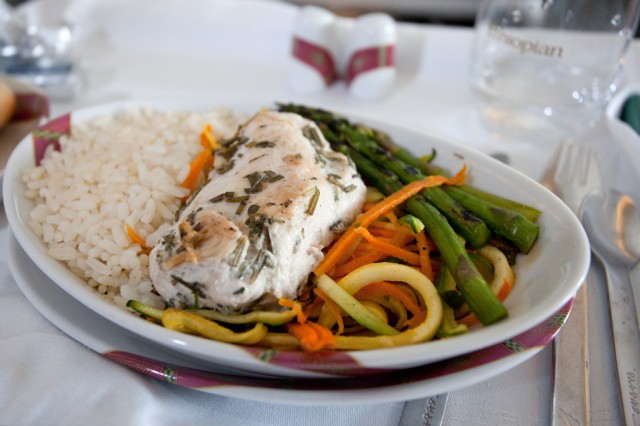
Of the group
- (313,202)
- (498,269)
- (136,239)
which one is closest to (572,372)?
(498,269)

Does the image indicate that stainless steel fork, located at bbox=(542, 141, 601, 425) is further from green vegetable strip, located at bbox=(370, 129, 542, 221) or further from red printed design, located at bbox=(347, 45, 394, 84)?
red printed design, located at bbox=(347, 45, 394, 84)

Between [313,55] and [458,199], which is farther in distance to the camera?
[313,55]

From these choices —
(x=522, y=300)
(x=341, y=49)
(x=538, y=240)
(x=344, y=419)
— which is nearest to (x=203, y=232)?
(x=344, y=419)

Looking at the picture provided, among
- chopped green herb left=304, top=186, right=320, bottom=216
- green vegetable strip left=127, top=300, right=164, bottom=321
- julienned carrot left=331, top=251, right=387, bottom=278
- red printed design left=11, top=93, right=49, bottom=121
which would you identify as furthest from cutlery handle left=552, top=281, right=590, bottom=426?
red printed design left=11, top=93, right=49, bottom=121

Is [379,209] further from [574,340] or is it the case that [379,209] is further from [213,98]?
[213,98]

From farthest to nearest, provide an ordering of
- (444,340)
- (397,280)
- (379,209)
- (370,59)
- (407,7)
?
(407,7) → (370,59) → (379,209) → (397,280) → (444,340)

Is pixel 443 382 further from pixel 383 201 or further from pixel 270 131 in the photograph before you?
pixel 270 131

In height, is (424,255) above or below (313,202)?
below
